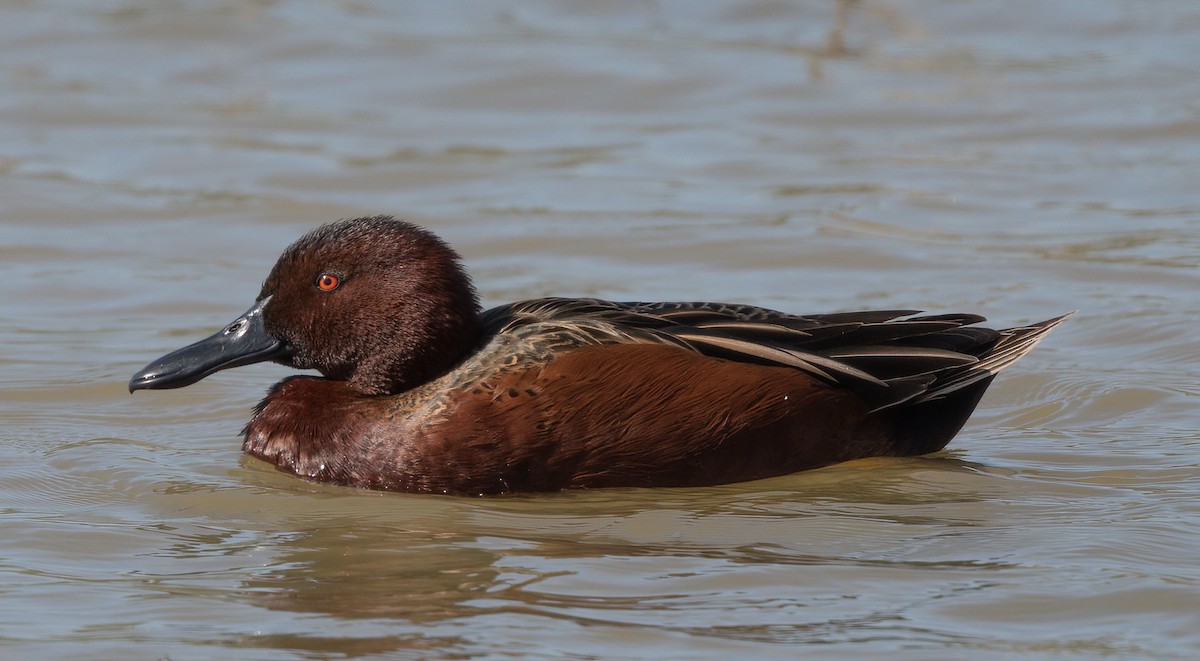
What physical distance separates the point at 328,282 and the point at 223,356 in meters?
0.55

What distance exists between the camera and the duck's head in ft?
23.2

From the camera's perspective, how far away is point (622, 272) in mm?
10781

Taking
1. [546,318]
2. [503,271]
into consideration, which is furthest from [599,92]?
[546,318]

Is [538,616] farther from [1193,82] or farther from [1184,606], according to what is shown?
[1193,82]

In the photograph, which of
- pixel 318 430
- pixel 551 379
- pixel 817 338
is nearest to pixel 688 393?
pixel 551 379

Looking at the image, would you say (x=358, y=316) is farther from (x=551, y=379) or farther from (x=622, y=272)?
(x=622, y=272)

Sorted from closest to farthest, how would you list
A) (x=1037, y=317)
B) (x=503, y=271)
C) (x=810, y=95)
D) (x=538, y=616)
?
(x=538, y=616) → (x=1037, y=317) → (x=503, y=271) → (x=810, y=95)

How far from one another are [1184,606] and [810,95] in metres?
9.65

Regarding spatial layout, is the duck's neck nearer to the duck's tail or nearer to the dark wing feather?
the dark wing feather

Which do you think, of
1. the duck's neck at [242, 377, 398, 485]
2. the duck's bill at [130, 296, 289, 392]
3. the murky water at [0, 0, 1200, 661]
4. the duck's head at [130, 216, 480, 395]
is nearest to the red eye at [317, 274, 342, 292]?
the duck's head at [130, 216, 480, 395]

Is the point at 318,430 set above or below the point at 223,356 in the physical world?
below

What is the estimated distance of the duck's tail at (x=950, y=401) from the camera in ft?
23.6

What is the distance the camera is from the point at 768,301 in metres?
10.1

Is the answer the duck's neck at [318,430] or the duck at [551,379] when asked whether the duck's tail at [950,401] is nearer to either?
the duck at [551,379]
